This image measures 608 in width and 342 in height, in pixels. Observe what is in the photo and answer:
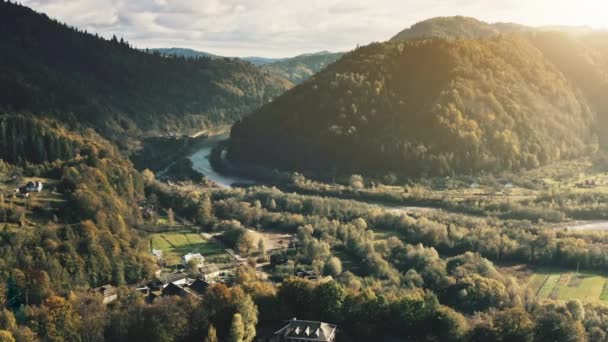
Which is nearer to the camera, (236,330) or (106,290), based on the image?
(236,330)

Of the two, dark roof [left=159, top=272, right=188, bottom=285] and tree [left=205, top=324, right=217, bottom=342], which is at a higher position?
tree [left=205, top=324, right=217, bottom=342]

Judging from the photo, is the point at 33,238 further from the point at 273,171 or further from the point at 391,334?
the point at 273,171

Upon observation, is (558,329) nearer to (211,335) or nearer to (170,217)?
(211,335)

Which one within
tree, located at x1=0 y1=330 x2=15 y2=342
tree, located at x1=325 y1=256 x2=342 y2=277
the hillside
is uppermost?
the hillside

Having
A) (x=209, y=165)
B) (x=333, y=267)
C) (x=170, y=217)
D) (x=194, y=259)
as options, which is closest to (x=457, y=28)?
(x=209, y=165)

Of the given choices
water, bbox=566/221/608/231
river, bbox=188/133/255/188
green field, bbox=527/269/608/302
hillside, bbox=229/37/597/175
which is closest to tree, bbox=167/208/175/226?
river, bbox=188/133/255/188

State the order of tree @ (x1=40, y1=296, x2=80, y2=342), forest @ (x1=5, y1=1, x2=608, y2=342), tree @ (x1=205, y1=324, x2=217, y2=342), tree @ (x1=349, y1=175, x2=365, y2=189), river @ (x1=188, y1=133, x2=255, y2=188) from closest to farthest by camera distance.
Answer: tree @ (x1=205, y1=324, x2=217, y2=342) < tree @ (x1=40, y1=296, x2=80, y2=342) < forest @ (x1=5, y1=1, x2=608, y2=342) < tree @ (x1=349, y1=175, x2=365, y2=189) < river @ (x1=188, y1=133, x2=255, y2=188)

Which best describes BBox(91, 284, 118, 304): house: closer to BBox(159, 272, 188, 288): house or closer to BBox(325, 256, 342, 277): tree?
BBox(159, 272, 188, 288): house
